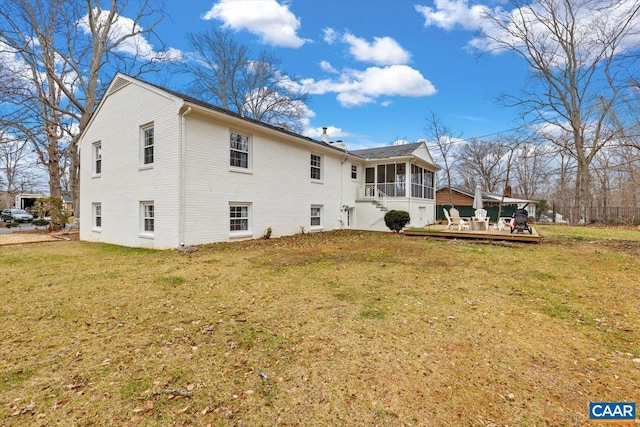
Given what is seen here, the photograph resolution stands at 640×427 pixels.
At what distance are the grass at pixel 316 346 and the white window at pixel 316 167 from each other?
9.12 metres

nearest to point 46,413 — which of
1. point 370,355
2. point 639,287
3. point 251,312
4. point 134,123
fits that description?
point 251,312

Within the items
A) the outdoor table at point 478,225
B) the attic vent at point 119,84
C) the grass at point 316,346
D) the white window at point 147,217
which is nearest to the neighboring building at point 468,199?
the outdoor table at point 478,225

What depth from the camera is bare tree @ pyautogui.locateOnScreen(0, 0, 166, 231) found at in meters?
16.1

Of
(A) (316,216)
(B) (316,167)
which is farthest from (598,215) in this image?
(B) (316,167)

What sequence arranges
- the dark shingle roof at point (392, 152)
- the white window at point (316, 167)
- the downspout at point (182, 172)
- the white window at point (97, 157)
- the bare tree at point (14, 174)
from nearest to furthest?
the downspout at point (182, 172) → the white window at point (97, 157) → the white window at point (316, 167) → the dark shingle roof at point (392, 152) → the bare tree at point (14, 174)

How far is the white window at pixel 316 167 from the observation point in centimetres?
1516

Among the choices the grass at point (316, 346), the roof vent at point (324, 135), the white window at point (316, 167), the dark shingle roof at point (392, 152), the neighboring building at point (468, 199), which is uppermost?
the roof vent at point (324, 135)

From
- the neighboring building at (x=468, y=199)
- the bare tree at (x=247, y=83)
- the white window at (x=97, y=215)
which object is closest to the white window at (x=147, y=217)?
the white window at (x=97, y=215)

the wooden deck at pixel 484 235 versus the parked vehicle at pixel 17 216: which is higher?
the parked vehicle at pixel 17 216

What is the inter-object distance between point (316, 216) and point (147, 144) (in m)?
8.09

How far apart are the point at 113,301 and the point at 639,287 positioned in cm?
927

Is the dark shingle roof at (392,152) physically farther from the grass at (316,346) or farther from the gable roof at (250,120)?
the grass at (316,346)

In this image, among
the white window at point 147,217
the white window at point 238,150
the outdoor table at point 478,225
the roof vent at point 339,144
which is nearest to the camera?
the white window at point 147,217

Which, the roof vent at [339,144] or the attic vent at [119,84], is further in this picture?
the roof vent at [339,144]
